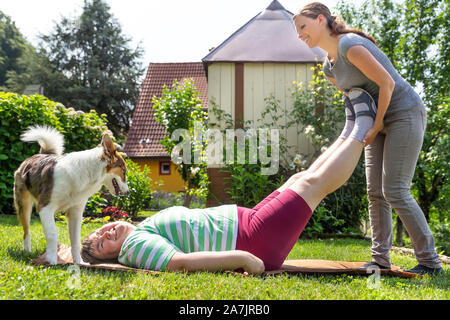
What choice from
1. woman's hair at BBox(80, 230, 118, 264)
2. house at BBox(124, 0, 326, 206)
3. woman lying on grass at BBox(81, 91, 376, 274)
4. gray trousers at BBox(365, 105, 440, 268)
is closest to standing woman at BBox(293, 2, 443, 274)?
gray trousers at BBox(365, 105, 440, 268)

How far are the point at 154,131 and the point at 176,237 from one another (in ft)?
59.5

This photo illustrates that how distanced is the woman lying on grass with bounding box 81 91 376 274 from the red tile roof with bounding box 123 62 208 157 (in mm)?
16462

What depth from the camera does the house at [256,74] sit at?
7.02 meters

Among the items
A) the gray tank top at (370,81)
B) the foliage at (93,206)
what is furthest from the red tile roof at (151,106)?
the gray tank top at (370,81)

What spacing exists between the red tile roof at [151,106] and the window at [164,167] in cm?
88

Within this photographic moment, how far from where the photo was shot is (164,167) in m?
20.0

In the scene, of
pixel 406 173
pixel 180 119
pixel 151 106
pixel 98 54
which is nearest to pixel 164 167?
pixel 151 106

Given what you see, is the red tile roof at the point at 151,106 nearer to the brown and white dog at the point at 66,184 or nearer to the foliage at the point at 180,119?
the foliage at the point at 180,119

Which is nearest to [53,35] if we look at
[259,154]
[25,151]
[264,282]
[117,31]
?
[117,31]

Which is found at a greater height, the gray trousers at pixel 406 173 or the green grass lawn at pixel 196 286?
the gray trousers at pixel 406 173

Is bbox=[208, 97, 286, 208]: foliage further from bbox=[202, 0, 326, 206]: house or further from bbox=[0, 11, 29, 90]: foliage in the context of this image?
bbox=[0, 11, 29, 90]: foliage

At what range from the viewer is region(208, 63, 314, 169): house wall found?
7066 millimetres

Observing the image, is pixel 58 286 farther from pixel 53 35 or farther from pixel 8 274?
pixel 53 35

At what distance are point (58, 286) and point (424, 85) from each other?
9.53 metres
